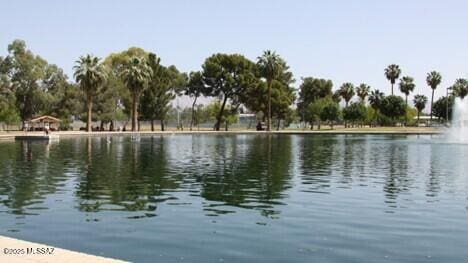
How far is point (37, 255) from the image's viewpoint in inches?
394

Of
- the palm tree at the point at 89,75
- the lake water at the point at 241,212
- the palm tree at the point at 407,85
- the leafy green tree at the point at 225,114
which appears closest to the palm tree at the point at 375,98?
the palm tree at the point at 407,85

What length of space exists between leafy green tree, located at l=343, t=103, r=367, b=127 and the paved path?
145 meters

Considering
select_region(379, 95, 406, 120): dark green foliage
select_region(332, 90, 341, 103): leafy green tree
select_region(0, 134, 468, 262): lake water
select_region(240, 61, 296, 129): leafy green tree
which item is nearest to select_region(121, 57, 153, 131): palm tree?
select_region(240, 61, 296, 129): leafy green tree

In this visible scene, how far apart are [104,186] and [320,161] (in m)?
19.3

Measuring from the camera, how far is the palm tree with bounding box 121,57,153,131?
4222 inches

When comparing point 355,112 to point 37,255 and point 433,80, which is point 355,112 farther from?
point 37,255

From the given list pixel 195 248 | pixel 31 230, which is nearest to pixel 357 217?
pixel 195 248

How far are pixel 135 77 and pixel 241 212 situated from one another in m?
91.3

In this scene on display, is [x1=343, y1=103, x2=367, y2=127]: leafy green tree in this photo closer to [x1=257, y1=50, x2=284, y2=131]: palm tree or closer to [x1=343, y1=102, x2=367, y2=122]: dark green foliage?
[x1=343, y1=102, x2=367, y2=122]: dark green foliage

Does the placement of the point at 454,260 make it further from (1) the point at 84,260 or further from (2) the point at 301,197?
(2) the point at 301,197

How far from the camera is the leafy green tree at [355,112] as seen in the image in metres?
151

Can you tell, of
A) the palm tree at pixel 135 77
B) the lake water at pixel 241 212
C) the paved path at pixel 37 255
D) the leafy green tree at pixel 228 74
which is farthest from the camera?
the leafy green tree at pixel 228 74

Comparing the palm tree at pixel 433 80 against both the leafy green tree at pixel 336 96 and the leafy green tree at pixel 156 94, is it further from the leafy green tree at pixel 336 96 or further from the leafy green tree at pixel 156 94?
the leafy green tree at pixel 156 94

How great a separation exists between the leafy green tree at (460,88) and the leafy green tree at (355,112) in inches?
1164
